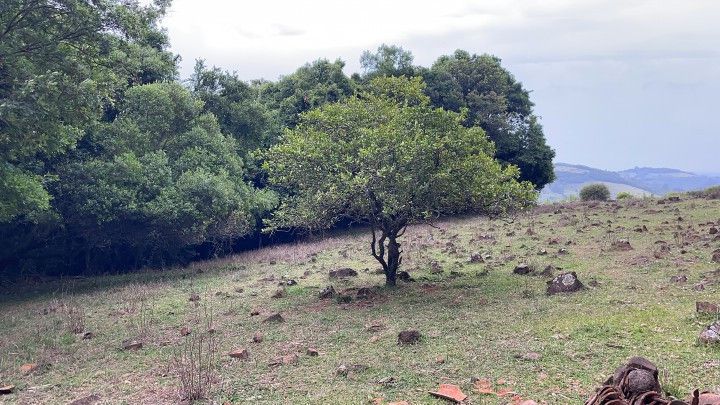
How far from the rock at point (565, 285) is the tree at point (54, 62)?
11.3 metres

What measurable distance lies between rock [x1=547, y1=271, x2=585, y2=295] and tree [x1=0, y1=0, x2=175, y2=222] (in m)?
11.3

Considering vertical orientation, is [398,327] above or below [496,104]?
below

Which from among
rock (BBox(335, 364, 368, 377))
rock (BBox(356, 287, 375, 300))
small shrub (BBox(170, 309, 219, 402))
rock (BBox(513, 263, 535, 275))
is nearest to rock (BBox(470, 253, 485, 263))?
rock (BBox(513, 263, 535, 275))

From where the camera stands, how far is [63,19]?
14.1m

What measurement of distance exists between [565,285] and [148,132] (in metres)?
17.0

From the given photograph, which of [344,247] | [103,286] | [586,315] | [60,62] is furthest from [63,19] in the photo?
[344,247]

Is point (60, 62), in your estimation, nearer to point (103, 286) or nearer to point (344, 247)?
point (103, 286)

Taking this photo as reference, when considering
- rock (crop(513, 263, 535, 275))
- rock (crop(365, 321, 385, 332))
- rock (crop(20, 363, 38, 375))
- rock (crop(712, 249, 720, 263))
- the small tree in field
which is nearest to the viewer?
rock (crop(20, 363, 38, 375))

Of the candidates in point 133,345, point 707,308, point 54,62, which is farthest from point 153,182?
point 707,308

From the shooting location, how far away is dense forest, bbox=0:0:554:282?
557 inches

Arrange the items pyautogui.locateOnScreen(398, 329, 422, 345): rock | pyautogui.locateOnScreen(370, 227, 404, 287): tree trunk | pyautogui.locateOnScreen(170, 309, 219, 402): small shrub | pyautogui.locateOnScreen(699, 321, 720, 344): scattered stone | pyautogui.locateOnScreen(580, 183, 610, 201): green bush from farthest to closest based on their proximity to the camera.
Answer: pyautogui.locateOnScreen(580, 183, 610, 201): green bush, pyautogui.locateOnScreen(370, 227, 404, 287): tree trunk, pyautogui.locateOnScreen(398, 329, 422, 345): rock, pyautogui.locateOnScreen(699, 321, 720, 344): scattered stone, pyautogui.locateOnScreen(170, 309, 219, 402): small shrub

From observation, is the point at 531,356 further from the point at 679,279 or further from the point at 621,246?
the point at 621,246

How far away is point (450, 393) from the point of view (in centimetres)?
749

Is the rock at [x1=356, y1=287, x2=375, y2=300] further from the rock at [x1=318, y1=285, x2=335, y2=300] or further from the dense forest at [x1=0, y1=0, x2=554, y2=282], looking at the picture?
the dense forest at [x1=0, y1=0, x2=554, y2=282]
